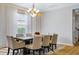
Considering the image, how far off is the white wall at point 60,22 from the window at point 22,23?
15.2 inches

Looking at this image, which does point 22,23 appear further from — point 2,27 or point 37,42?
point 37,42

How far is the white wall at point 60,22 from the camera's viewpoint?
2.12m

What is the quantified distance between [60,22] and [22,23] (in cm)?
84

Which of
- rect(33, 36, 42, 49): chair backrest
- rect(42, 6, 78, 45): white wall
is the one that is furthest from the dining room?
rect(33, 36, 42, 49): chair backrest

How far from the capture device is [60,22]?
2227 mm

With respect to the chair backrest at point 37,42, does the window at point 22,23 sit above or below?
above

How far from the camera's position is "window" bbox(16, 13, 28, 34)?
81.4 inches

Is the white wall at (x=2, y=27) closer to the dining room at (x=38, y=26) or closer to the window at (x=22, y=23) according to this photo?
the dining room at (x=38, y=26)

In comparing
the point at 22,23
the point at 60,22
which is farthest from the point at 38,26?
the point at 60,22

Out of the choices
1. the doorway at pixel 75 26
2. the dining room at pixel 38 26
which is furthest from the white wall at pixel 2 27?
the doorway at pixel 75 26

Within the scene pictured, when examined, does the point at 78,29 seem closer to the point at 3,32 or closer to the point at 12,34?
the point at 12,34

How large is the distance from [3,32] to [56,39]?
42.0 inches

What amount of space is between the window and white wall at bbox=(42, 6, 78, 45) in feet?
1.27

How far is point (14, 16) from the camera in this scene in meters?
2.04
